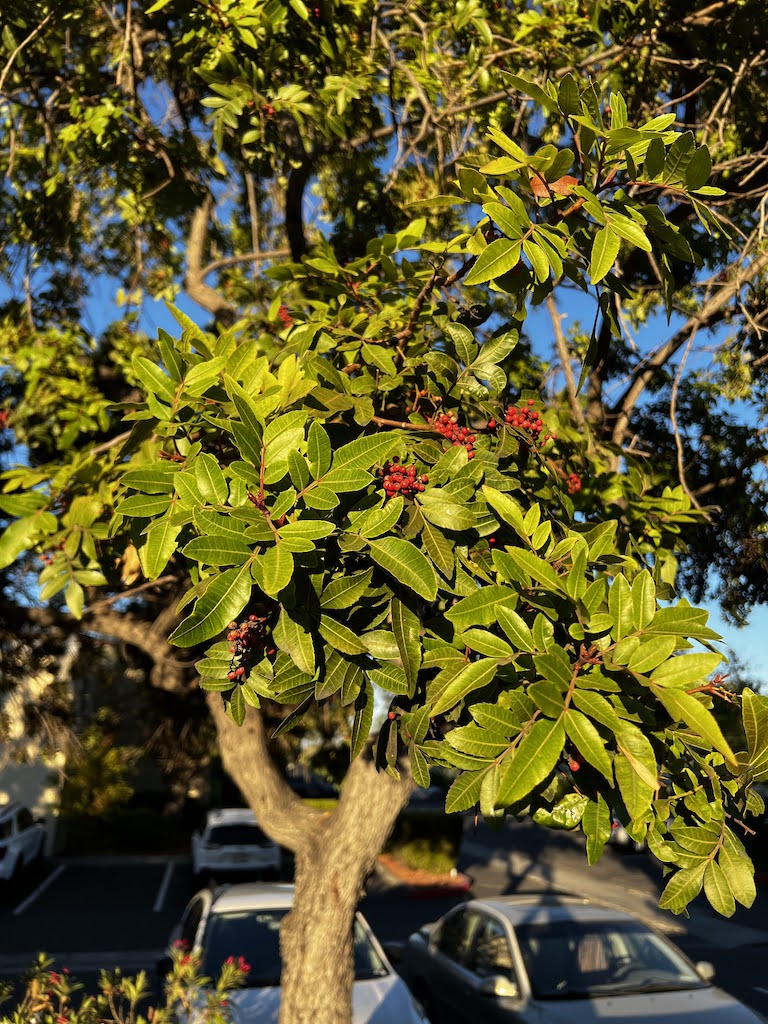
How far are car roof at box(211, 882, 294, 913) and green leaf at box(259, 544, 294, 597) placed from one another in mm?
6477

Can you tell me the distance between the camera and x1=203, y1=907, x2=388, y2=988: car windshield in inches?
269

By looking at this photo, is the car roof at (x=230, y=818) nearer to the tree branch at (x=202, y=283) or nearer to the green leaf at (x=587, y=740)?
the tree branch at (x=202, y=283)

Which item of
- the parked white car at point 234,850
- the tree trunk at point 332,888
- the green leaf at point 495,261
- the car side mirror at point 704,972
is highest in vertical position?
the green leaf at point 495,261

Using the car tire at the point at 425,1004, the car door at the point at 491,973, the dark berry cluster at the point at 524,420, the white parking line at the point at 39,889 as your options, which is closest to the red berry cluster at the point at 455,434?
the dark berry cluster at the point at 524,420

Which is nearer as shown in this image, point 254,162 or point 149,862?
point 254,162

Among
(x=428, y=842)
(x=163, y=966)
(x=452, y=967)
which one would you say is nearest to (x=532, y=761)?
(x=163, y=966)

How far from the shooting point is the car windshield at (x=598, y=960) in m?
6.70

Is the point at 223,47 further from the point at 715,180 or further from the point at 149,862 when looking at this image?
the point at 149,862

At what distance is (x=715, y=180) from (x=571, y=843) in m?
22.4

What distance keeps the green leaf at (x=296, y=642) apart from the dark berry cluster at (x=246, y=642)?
0.19 metres

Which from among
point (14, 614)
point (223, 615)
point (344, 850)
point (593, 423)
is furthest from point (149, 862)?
point (223, 615)

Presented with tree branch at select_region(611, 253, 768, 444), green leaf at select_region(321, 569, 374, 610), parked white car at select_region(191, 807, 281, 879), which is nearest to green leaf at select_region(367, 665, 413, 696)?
green leaf at select_region(321, 569, 374, 610)

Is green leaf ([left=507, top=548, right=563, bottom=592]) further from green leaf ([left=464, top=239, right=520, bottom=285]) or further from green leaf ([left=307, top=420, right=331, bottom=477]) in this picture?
green leaf ([left=464, top=239, right=520, bottom=285])

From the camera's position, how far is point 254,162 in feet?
17.2
